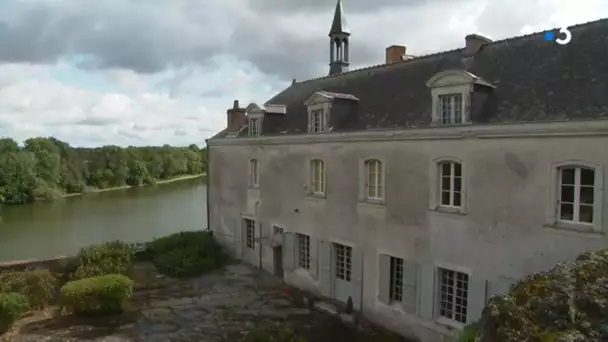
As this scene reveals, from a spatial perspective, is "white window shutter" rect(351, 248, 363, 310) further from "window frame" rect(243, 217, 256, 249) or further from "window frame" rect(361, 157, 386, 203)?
"window frame" rect(243, 217, 256, 249)

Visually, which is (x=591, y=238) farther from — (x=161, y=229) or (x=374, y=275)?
(x=161, y=229)

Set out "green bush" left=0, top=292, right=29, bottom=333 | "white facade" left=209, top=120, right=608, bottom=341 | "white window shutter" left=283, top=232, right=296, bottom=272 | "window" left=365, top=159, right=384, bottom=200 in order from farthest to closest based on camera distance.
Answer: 1. "white window shutter" left=283, top=232, right=296, bottom=272
2. "window" left=365, top=159, right=384, bottom=200
3. "green bush" left=0, top=292, right=29, bottom=333
4. "white facade" left=209, top=120, right=608, bottom=341

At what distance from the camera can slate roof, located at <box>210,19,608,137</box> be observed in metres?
9.80

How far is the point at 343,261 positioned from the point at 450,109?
18.5ft

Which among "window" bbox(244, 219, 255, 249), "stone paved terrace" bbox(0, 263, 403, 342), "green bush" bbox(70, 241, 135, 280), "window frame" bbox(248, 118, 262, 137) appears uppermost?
"window frame" bbox(248, 118, 262, 137)

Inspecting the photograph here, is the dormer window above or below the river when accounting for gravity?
above

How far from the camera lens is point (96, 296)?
13.8 m

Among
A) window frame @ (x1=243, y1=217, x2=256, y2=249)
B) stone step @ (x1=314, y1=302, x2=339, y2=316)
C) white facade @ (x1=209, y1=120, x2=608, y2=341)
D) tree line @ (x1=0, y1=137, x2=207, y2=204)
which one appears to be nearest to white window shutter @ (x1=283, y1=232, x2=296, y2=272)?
white facade @ (x1=209, y1=120, x2=608, y2=341)

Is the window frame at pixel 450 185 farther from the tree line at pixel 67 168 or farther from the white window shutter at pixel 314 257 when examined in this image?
the tree line at pixel 67 168

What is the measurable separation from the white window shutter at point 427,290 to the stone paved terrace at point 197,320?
1233 mm

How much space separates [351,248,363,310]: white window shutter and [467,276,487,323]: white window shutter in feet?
11.5

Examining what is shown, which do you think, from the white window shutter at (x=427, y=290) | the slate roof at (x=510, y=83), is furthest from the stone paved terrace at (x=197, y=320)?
the slate roof at (x=510, y=83)

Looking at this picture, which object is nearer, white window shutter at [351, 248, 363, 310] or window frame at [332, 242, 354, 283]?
white window shutter at [351, 248, 363, 310]

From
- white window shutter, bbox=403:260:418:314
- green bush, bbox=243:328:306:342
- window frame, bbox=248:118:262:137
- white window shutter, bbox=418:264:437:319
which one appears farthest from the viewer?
window frame, bbox=248:118:262:137
